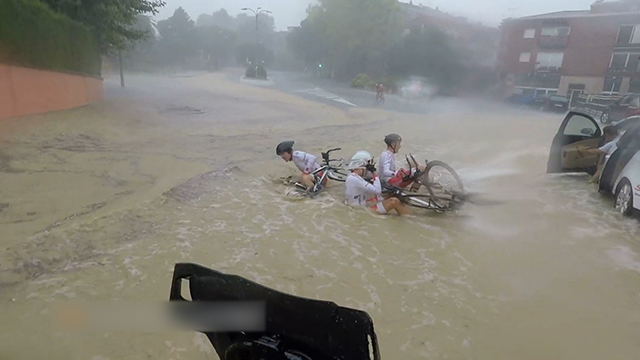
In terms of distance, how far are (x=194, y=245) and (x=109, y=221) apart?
1.36m

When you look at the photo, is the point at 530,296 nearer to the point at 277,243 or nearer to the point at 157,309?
the point at 277,243

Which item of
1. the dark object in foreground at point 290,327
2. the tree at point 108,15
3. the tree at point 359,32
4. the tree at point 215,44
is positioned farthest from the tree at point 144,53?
the dark object in foreground at point 290,327

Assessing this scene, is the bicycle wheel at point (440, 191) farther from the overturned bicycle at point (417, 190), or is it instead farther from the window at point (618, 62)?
the window at point (618, 62)

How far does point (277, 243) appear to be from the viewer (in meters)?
5.59

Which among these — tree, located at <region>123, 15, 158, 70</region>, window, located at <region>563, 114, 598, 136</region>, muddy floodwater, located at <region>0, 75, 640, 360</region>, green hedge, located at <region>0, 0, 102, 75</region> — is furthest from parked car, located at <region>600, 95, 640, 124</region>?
tree, located at <region>123, 15, 158, 70</region>

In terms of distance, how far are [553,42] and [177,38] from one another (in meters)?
55.9

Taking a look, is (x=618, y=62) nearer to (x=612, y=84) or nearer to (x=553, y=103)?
(x=612, y=84)

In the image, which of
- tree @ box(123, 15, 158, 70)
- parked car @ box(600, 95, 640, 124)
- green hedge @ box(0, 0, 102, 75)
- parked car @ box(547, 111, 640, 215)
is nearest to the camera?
parked car @ box(547, 111, 640, 215)

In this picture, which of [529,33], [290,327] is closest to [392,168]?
[290,327]

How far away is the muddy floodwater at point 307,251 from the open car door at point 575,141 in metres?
0.50

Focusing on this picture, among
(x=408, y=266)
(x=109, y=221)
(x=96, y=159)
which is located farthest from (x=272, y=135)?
(x=408, y=266)

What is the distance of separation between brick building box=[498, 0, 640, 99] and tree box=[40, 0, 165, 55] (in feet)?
67.3

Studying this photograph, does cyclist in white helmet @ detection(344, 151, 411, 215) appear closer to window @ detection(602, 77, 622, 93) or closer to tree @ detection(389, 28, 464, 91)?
window @ detection(602, 77, 622, 93)

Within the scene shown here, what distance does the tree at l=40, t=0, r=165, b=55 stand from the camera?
14.8 meters
